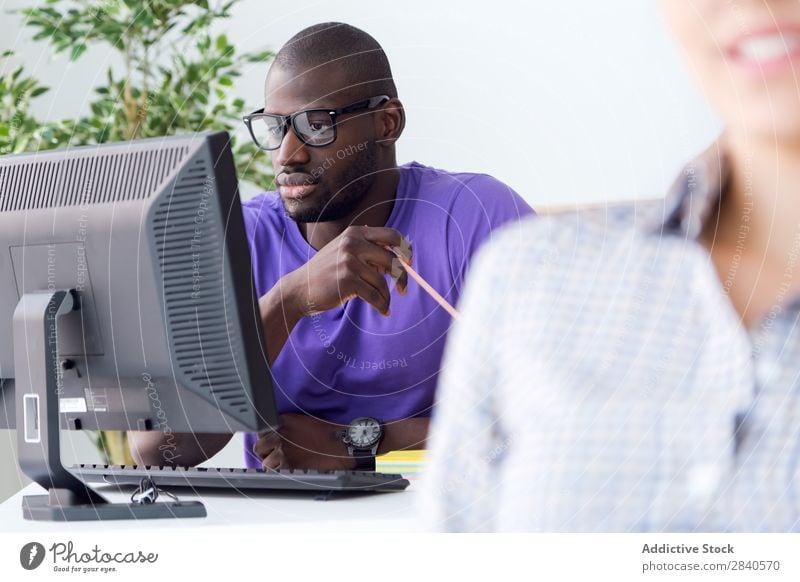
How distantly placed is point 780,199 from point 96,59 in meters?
2.04

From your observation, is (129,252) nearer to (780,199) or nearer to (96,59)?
(780,199)

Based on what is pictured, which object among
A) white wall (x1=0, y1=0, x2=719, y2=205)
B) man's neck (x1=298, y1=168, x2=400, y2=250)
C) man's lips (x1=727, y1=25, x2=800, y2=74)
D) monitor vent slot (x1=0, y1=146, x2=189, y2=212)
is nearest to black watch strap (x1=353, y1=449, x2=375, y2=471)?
man's neck (x1=298, y1=168, x2=400, y2=250)

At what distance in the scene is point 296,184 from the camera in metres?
1.49

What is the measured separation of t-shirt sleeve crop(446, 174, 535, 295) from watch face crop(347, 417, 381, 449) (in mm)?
254

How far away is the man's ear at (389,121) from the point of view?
1545 mm

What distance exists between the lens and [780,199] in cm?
85

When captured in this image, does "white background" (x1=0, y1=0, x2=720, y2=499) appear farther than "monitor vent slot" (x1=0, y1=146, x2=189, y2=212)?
Yes

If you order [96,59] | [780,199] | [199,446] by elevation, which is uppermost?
[96,59]

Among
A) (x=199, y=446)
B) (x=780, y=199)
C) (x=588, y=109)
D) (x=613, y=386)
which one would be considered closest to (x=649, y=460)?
(x=613, y=386)

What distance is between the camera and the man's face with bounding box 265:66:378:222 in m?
1.44

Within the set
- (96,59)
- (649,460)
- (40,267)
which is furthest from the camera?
(96,59)

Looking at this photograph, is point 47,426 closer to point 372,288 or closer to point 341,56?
point 372,288

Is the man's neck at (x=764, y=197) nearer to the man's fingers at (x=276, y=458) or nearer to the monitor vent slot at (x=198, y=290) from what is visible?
the monitor vent slot at (x=198, y=290)

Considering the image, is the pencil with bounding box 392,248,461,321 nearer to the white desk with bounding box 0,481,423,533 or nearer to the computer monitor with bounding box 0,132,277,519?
Answer: the white desk with bounding box 0,481,423,533
